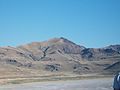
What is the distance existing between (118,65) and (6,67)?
53860mm

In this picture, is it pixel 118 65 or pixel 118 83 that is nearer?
pixel 118 83

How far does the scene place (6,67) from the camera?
18125 centimetres

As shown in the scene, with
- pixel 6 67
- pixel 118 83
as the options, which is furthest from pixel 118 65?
pixel 118 83

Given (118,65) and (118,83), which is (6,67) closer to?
(118,65)

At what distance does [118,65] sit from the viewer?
574 feet

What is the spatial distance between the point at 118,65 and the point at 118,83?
167042 millimetres

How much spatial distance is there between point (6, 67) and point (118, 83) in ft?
569

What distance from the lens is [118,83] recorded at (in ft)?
33.4

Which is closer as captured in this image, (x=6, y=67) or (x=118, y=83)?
(x=118, y=83)
